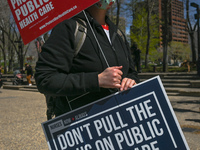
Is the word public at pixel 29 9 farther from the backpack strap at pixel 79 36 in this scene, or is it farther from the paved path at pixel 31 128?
the paved path at pixel 31 128

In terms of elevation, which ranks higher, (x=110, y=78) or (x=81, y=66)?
(x=81, y=66)

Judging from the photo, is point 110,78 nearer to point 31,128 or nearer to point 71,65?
Result: point 71,65

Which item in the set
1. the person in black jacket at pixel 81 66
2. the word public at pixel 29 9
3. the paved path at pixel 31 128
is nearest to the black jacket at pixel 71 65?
the person in black jacket at pixel 81 66

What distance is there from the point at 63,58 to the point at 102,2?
1.50 ft

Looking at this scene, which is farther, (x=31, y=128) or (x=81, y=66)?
(x=31, y=128)

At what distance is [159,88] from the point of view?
1381mm

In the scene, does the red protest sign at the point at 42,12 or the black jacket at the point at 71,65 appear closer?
the black jacket at the point at 71,65

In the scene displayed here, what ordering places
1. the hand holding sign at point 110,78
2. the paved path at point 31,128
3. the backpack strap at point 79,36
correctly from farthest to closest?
1. the paved path at point 31,128
2. the backpack strap at point 79,36
3. the hand holding sign at point 110,78

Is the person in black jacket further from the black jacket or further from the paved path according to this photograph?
the paved path

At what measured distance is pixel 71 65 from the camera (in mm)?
1503

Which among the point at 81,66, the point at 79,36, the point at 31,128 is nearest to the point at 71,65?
the point at 81,66

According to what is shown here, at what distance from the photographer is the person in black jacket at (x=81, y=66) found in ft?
4.58

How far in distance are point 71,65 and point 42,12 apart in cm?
39

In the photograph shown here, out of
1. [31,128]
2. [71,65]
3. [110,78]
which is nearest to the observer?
[110,78]
